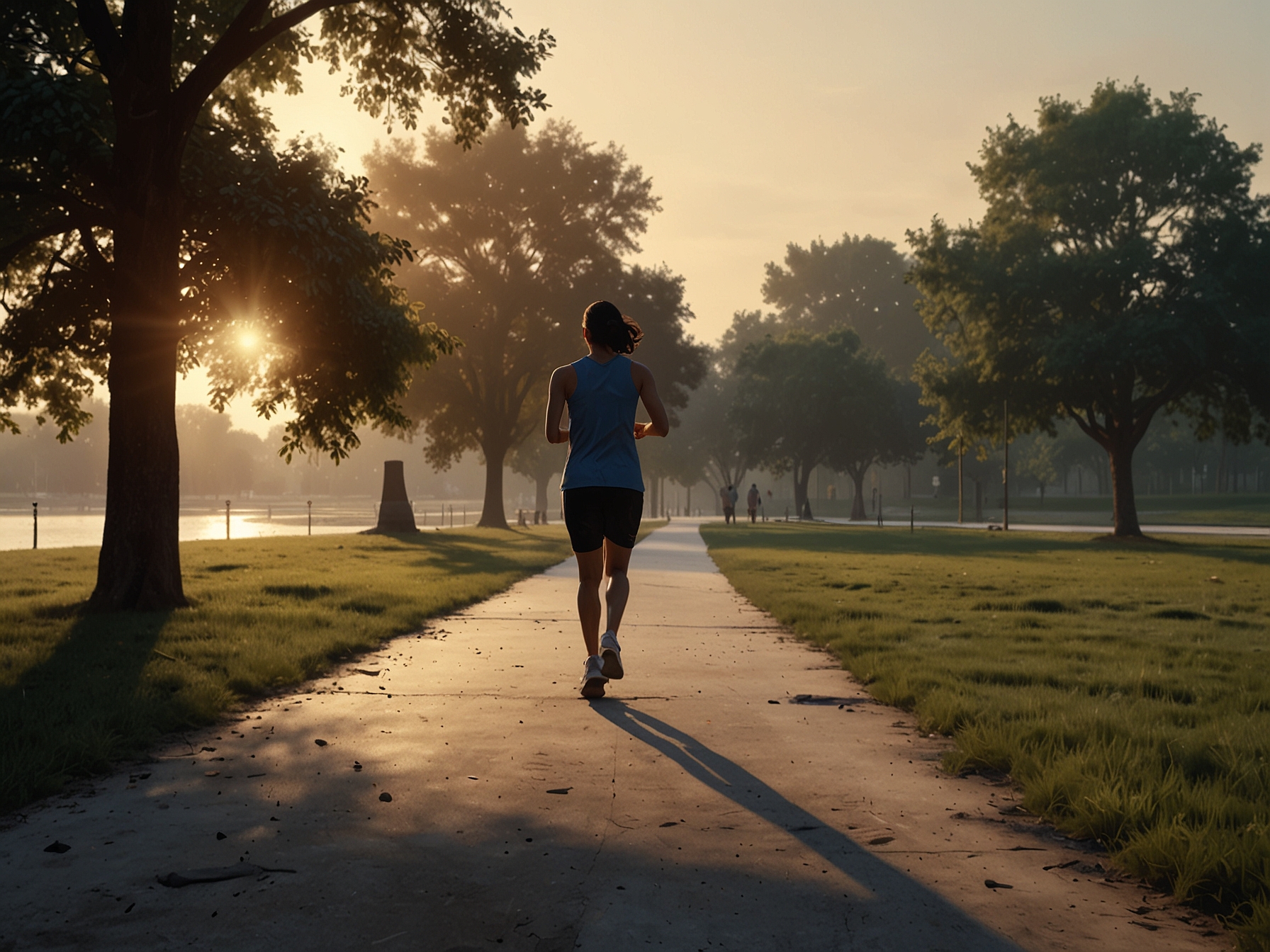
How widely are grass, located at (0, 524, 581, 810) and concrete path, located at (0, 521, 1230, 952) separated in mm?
286

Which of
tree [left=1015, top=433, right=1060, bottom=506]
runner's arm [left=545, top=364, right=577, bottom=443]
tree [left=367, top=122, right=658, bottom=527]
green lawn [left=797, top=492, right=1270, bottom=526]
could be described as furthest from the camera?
tree [left=1015, top=433, right=1060, bottom=506]

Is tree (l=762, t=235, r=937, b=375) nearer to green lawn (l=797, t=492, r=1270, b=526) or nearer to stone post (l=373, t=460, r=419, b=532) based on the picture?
green lawn (l=797, t=492, r=1270, b=526)

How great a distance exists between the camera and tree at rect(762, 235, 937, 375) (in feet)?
296

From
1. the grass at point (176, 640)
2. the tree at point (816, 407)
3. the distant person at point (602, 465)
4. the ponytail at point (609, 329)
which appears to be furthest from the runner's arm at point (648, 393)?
the tree at point (816, 407)

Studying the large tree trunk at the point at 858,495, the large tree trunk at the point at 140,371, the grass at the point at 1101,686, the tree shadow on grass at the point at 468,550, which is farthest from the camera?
the large tree trunk at the point at 858,495

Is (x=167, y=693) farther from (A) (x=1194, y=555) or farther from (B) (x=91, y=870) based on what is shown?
(A) (x=1194, y=555)

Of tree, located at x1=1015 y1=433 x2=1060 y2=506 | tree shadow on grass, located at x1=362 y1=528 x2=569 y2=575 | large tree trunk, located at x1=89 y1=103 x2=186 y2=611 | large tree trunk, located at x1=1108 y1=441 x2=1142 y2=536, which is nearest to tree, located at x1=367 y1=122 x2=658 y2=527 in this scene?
tree shadow on grass, located at x1=362 y1=528 x2=569 y2=575

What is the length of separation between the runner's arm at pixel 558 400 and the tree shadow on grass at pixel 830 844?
173 cm

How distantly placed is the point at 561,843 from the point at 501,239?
121 feet

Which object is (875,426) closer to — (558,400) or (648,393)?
(648,393)

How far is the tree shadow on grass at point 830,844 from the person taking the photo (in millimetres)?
2641

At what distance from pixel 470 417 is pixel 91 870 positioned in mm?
37052

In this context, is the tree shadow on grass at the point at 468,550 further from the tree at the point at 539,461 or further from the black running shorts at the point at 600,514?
the tree at the point at 539,461

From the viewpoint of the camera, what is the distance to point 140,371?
9977 mm
